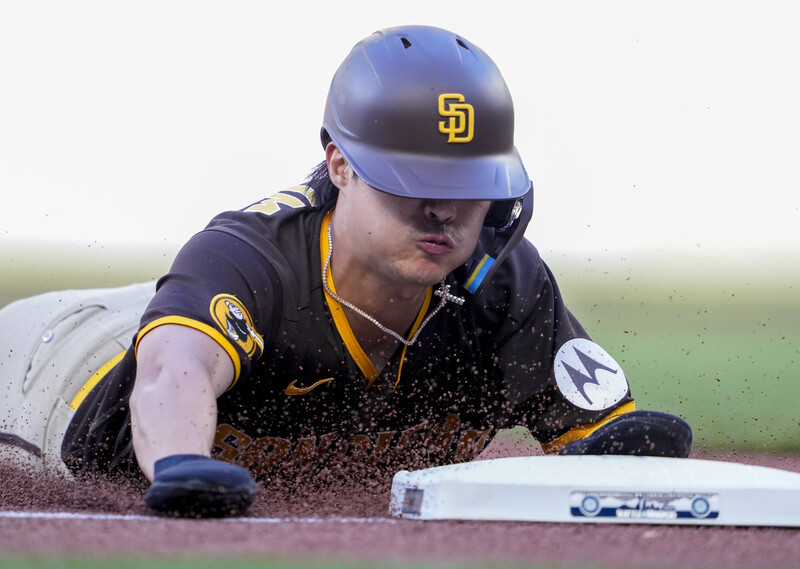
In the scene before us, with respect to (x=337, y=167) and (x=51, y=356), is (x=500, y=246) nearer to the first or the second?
(x=337, y=167)

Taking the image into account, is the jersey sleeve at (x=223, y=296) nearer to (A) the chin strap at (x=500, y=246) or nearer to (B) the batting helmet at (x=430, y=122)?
(B) the batting helmet at (x=430, y=122)

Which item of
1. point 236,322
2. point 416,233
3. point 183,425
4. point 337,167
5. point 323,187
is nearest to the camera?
point 183,425

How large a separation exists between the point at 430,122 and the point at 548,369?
84 cm

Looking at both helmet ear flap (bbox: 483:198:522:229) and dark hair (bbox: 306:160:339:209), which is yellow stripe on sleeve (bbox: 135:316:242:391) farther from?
helmet ear flap (bbox: 483:198:522:229)

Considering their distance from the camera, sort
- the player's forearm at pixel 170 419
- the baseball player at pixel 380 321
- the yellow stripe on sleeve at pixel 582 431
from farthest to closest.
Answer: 1. the yellow stripe on sleeve at pixel 582 431
2. the baseball player at pixel 380 321
3. the player's forearm at pixel 170 419

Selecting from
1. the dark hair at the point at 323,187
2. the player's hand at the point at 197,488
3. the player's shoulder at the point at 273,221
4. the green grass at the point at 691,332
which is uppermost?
the dark hair at the point at 323,187

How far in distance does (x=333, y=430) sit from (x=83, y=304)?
187 centimetres

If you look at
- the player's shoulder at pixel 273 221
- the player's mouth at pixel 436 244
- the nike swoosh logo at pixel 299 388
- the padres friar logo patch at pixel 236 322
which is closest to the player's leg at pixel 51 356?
the nike swoosh logo at pixel 299 388

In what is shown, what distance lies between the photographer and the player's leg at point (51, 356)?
407 cm

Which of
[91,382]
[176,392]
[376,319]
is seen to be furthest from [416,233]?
[91,382]

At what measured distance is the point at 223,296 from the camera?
8.60ft

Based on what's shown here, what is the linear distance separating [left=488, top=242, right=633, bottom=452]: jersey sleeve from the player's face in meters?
0.46

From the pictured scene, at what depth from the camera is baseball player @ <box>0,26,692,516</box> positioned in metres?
2.60

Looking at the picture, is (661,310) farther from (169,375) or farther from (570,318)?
(169,375)
